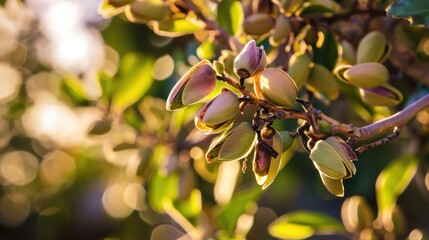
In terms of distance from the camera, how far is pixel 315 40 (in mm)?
803

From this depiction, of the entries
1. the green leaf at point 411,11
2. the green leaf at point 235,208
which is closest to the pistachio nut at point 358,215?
the green leaf at point 235,208

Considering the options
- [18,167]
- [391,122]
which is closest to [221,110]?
[391,122]

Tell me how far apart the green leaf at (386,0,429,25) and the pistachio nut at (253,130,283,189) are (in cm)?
18

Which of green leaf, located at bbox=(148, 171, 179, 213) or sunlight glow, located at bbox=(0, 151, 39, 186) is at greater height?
green leaf, located at bbox=(148, 171, 179, 213)

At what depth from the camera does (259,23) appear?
777mm

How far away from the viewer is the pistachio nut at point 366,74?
27.8 inches

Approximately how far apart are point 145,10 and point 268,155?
0.29 metres

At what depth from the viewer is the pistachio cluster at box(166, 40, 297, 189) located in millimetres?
566

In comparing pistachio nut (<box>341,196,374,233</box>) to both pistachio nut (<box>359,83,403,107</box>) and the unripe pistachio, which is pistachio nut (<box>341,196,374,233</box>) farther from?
the unripe pistachio

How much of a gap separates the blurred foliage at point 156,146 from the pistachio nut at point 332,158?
13 centimetres

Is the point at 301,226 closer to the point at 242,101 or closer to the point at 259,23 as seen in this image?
the point at 259,23

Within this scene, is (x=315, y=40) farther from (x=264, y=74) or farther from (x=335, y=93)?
(x=264, y=74)

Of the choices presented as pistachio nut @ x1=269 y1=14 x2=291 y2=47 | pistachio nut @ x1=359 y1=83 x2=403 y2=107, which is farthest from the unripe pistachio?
pistachio nut @ x1=359 y1=83 x2=403 y2=107

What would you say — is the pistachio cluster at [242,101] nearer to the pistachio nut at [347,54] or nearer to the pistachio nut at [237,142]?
the pistachio nut at [237,142]
